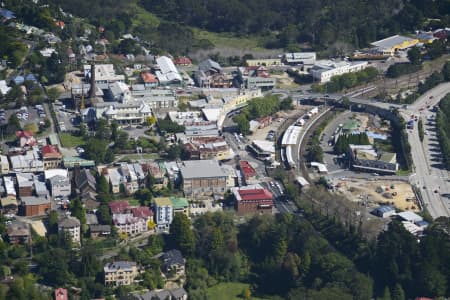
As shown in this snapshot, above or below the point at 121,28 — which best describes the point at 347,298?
below

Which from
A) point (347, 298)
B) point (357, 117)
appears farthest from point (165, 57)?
point (347, 298)

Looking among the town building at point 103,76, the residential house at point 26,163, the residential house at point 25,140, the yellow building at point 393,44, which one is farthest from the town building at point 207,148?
the yellow building at point 393,44

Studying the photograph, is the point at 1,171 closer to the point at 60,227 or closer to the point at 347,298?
the point at 60,227

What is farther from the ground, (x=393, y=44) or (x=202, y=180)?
(x=393, y=44)

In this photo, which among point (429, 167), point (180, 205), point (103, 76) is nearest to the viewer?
point (180, 205)

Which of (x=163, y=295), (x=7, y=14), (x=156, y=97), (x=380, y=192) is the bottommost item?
(x=163, y=295)

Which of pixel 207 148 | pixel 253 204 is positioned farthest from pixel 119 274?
pixel 207 148

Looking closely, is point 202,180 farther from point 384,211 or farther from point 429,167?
point 429,167

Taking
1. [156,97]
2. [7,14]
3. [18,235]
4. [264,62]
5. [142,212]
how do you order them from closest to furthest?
1. [18,235]
2. [142,212]
3. [156,97]
4. [264,62]
5. [7,14]
